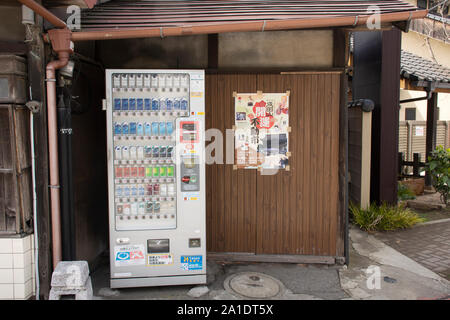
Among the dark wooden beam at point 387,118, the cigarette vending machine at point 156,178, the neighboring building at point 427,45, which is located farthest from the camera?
the neighboring building at point 427,45

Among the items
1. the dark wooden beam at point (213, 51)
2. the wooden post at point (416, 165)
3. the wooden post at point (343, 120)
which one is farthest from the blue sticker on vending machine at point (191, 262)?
the wooden post at point (416, 165)

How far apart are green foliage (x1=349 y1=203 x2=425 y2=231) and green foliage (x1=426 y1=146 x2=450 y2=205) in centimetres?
161

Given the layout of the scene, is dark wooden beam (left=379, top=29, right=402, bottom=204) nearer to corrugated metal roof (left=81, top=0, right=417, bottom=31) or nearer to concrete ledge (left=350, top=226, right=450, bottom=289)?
concrete ledge (left=350, top=226, right=450, bottom=289)

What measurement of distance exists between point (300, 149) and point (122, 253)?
2945 mm

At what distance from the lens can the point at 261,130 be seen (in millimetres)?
5086

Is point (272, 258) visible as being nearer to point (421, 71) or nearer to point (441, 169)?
point (441, 169)

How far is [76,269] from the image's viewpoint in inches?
140

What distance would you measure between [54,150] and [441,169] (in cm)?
860

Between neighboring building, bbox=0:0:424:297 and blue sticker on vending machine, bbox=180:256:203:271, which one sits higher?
neighboring building, bbox=0:0:424:297

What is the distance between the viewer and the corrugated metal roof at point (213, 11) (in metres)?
4.06

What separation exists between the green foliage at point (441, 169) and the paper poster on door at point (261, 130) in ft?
17.6

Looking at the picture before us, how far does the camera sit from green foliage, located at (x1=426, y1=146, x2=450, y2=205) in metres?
8.14

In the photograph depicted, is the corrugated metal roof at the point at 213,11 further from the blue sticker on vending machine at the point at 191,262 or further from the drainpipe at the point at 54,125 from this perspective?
the blue sticker on vending machine at the point at 191,262

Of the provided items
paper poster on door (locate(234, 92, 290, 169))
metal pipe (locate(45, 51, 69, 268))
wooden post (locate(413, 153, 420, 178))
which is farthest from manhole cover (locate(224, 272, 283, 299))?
wooden post (locate(413, 153, 420, 178))
